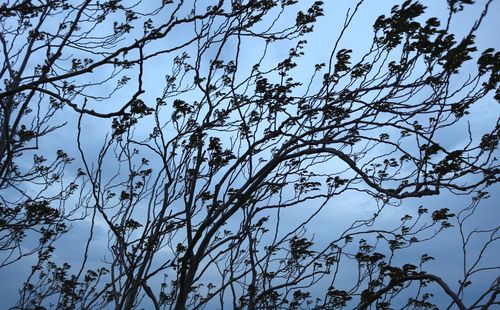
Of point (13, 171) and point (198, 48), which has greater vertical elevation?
point (13, 171)

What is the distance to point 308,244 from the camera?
20.2 ft

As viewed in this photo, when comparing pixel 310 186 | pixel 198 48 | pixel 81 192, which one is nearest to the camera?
pixel 198 48

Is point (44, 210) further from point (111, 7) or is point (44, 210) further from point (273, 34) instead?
point (273, 34)

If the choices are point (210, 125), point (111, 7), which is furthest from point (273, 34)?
point (111, 7)

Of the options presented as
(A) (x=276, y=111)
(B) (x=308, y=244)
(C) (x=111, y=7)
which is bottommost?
(B) (x=308, y=244)

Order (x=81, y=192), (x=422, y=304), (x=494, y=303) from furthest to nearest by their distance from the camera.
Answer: (x=422, y=304) → (x=81, y=192) → (x=494, y=303)

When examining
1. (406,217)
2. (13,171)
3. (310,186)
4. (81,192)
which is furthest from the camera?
(406,217)

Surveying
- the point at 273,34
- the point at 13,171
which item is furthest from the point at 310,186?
the point at 13,171

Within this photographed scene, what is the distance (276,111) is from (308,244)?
8.32ft

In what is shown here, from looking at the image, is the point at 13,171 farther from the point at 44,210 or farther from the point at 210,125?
the point at 210,125

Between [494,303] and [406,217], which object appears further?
[406,217]

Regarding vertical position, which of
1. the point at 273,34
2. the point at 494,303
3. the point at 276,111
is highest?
the point at 273,34

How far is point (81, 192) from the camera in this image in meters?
6.85

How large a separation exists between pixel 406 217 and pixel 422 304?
2198mm
